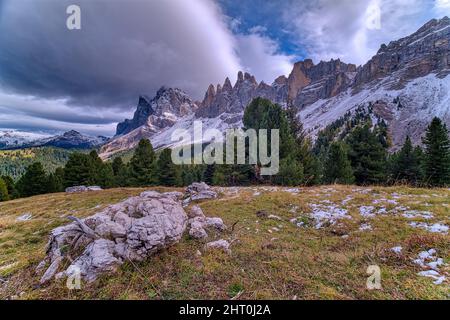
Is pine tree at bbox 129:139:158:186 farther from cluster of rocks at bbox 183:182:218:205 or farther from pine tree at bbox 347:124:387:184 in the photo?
pine tree at bbox 347:124:387:184

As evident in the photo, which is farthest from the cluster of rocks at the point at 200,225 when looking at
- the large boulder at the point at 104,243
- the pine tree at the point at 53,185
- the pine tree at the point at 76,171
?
the pine tree at the point at 53,185

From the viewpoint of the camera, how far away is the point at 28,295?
5.00 meters

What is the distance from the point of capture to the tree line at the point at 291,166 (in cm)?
2750

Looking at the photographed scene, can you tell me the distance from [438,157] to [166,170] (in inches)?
1799

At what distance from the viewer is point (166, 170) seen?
3909cm

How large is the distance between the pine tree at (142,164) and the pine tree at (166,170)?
3.35 m

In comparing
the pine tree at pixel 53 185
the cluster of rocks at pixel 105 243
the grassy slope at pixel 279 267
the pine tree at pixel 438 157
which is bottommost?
the pine tree at pixel 53 185

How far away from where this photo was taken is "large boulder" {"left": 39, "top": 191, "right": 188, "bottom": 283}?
18.5 ft

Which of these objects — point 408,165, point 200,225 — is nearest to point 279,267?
point 200,225

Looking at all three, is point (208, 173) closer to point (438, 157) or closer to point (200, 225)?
point (200, 225)

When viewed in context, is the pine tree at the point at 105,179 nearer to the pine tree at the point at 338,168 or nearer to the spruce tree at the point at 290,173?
the spruce tree at the point at 290,173

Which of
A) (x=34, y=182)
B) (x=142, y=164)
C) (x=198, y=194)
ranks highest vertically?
(x=142, y=164)

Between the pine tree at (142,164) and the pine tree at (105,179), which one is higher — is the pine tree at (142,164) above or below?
above

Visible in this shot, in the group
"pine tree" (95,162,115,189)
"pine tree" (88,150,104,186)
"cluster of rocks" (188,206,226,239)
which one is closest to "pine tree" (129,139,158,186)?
"pine tree" (95,162,115,189)
